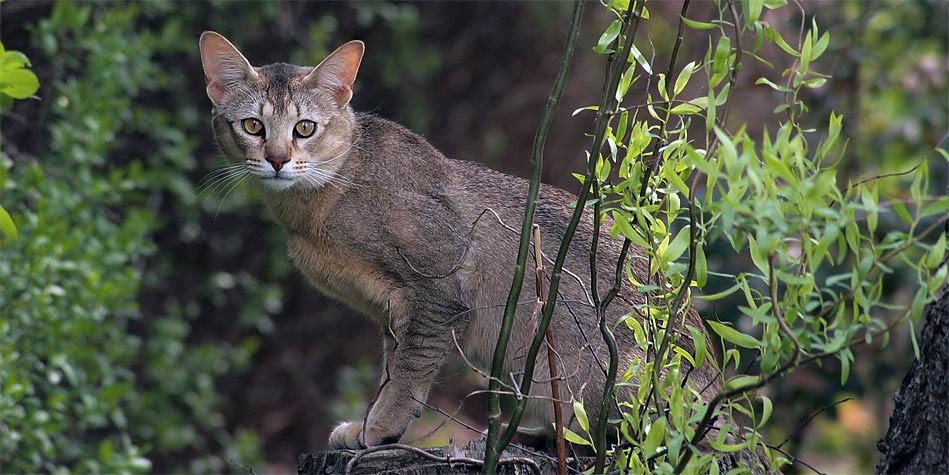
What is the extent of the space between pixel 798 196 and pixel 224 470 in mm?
5840

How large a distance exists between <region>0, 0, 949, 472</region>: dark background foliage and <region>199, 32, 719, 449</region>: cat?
45.0 inches

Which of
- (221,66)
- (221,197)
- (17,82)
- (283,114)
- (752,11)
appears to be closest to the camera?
(752,11)

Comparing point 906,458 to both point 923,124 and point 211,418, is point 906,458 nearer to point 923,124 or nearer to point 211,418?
point 923,124

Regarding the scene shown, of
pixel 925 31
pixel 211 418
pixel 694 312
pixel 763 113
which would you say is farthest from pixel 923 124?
pixel 211 418

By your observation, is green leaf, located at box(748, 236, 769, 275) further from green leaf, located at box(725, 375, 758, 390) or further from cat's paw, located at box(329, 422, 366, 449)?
cat's paw, located at box(329, 422, 366, 449)

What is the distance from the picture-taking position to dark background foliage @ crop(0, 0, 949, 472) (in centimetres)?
460

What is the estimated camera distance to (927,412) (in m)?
2.32

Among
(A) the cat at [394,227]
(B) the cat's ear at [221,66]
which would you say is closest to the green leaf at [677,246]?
(A) the cat at [394,227]

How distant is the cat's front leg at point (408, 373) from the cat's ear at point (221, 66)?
3.60 ft

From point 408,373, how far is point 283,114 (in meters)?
1.04

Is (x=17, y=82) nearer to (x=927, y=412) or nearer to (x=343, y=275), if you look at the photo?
(x=343, y=275)

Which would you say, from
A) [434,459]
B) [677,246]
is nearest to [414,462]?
[434,459]

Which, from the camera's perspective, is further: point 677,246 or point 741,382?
point 677,246

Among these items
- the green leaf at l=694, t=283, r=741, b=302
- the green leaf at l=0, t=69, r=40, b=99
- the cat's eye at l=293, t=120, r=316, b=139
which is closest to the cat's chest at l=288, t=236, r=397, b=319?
the cat's eye at l=293, t=120, r=316, b=139
